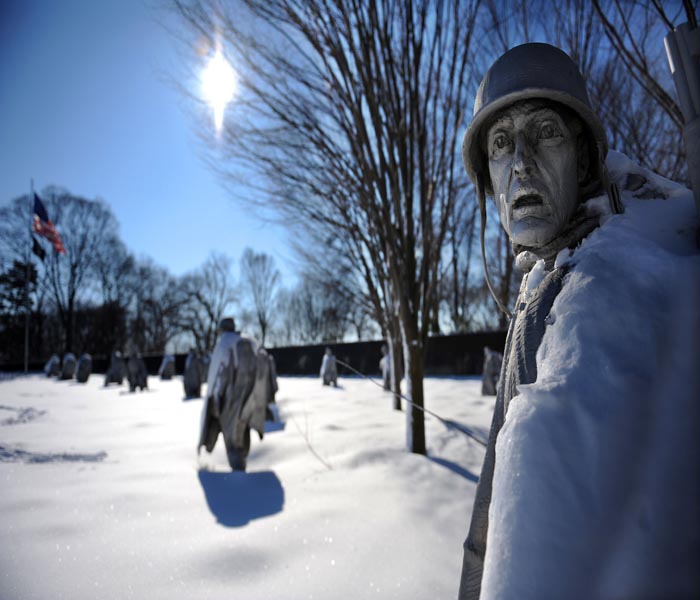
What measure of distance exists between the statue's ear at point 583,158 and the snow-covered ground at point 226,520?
1991 millimetres

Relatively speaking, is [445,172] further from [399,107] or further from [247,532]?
[247,532]

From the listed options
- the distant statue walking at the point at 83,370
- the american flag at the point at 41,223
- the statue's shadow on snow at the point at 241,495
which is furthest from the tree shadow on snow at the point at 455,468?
the distant statue walking at the point at 83,370

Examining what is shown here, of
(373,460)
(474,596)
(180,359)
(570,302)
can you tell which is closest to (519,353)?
(570,302)

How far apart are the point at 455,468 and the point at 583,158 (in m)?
3.70

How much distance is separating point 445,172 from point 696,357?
4401 millimetres

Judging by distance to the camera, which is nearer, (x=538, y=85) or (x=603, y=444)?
(x=603, y=444)

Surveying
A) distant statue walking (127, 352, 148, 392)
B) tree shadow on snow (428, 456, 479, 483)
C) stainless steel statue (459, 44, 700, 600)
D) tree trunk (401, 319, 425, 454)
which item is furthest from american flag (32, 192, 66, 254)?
stainless steel statue (459, 44, 700, 600)

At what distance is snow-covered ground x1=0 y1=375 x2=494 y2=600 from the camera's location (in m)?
2.14

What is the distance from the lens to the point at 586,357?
711 mm

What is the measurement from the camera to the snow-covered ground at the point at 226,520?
214cm

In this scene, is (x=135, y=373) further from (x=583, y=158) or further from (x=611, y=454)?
(x=611, y=454)

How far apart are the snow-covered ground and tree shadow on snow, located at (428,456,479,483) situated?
0.03 meters

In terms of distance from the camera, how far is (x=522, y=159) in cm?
114

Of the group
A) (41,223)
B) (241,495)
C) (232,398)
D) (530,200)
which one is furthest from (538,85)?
(41,223)
